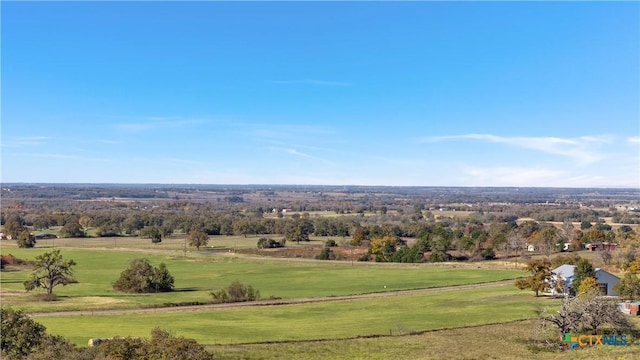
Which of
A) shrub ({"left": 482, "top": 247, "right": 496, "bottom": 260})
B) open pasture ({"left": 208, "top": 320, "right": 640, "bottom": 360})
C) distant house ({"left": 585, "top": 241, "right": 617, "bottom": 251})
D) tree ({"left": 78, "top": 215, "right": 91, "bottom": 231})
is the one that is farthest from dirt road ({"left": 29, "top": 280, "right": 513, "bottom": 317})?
tree ({"left": 78, "top": 215, "right": 91, "bottom": 231})

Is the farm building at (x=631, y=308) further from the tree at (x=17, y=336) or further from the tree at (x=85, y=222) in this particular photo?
the tree at (x=85, y=222)

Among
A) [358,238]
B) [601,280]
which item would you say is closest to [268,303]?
[601,280]

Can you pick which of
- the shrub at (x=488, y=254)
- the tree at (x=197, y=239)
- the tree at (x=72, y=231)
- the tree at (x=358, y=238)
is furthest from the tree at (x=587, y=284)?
the tree at (x=72, y=231)

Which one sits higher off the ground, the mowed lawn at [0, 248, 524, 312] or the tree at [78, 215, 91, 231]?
the tree at [78, 215, 91, 231]

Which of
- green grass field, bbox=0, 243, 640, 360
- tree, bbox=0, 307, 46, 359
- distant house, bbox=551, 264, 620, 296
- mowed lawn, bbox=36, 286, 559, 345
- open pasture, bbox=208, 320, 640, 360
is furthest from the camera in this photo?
distant house, bbox=551, 264, 620, 296

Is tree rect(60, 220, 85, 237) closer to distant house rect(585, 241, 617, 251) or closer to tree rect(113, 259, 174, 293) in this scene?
tree rect(113, 259, 174, 293)

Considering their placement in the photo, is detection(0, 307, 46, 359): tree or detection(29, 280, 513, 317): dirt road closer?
detection(0, 307, 46, 359): tree

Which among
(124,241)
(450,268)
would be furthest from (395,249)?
(124,241)

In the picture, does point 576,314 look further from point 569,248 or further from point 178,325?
point 569,248
